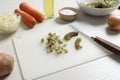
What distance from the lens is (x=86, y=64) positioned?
66cm

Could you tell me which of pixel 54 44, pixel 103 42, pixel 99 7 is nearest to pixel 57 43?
pixel 54 44

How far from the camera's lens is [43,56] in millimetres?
691

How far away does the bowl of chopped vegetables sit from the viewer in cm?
90

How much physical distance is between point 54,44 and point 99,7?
352mm

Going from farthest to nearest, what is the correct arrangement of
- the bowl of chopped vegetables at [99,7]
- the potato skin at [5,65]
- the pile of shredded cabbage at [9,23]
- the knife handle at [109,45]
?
the bowl of chopped vegetables at [99,7] → the pile of shredded cabbage at [9,23] → the knife handle at [109,45] → the potato skin at [5,65]

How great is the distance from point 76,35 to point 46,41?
138 millimetres

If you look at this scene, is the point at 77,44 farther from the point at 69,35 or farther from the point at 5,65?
the point at 5,65

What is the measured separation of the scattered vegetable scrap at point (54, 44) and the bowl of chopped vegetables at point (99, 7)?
0.26 m

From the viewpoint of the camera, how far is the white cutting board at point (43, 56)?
633mm

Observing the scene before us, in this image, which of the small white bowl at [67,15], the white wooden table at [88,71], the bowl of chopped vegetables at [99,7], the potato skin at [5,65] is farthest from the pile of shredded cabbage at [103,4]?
the potato skin at [5,65]

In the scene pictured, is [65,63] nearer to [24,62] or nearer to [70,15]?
[24,62]

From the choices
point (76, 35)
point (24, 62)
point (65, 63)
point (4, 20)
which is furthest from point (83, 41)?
point (4, 20)

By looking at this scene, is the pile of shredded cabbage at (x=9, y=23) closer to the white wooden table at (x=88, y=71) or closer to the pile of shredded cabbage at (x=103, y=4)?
the white wooden table at (x=88, y=71)

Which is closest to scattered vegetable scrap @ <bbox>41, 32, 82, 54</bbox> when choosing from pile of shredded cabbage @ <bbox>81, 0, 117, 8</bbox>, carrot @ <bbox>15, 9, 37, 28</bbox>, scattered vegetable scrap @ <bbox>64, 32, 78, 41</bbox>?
scattered vegetable scrap @ <bbox>64, 32, 78, 41</bbox>
